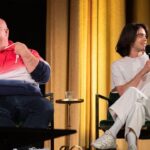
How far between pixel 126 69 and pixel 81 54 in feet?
4.10

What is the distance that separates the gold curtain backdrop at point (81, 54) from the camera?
4.09 m

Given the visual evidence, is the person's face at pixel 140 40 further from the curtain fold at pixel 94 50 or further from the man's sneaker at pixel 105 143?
the curtain fold at pixel 94 50

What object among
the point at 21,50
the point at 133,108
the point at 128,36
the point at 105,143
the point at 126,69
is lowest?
the point at 105,143

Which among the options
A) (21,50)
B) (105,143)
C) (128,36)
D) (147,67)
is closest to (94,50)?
(128,36)

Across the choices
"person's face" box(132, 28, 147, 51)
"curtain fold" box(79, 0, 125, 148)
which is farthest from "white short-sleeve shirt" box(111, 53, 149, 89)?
"curtain fold" box(79, 0, 125, 148)

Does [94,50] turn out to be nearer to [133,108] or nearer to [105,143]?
[133,108]

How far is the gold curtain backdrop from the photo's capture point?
13.4 ft

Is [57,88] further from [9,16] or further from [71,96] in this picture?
[9,16]

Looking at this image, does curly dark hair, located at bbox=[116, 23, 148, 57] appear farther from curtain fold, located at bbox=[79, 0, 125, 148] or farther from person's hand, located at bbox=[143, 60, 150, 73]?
curtain fold, located at bbox=[79, 0, 125, 148]

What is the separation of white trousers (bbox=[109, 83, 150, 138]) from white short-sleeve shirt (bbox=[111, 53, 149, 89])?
29cm

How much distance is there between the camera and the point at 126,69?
2.99 m

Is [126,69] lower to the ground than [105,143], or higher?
higher

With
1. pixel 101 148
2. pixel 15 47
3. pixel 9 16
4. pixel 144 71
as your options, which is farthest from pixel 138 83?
pixel 9 16

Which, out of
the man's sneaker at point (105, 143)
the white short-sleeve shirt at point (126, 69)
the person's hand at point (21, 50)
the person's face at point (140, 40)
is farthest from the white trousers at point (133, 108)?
the person's hand at point (21, 50)
